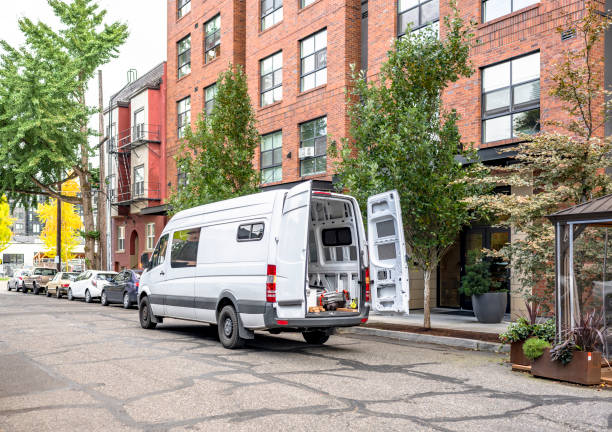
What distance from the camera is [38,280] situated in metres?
34.9

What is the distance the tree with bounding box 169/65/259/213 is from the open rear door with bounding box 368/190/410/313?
9.12 meters

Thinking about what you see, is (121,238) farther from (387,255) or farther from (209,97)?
(387,255)

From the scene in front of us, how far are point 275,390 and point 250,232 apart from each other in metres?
3.82

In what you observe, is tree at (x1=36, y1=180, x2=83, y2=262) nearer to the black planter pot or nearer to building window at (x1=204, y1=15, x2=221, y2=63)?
building window at (x1=204, y1=15, x2=221, y2=63)

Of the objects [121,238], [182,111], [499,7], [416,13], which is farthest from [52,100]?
[499,7]

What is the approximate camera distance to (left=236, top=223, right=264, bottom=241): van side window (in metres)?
10.4

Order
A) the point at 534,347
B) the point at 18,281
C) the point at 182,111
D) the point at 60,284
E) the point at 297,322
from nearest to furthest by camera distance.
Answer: the point at 534,347, the point at 297,322, the point at 60,284, the point at 182,111, the point at 18,281

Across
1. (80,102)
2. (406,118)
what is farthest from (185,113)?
(406,118)

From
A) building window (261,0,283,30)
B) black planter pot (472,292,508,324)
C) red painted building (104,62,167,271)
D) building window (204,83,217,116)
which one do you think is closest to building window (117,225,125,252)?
red painted building (104,62,167,271)

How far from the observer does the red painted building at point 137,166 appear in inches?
1371

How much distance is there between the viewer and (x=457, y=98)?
17.0 m

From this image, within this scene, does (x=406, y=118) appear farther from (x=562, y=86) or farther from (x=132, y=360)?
(x=132, y=360)

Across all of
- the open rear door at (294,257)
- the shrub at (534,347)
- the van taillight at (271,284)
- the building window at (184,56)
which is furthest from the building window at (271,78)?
the shrub at (534,347)

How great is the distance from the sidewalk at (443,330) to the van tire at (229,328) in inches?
160
